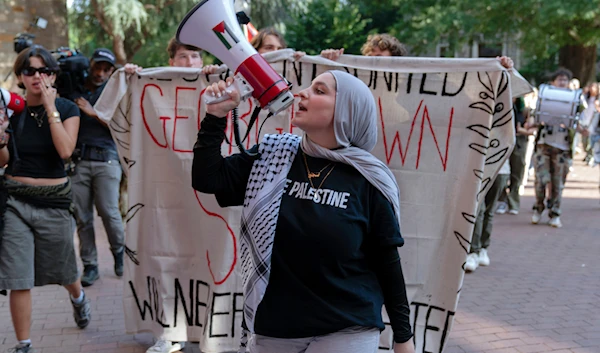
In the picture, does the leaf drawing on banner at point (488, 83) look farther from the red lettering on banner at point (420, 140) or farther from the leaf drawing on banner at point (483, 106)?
the red lettering on banner at point (420, 140)

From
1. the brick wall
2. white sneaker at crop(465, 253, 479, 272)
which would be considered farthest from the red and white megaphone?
the brick wall

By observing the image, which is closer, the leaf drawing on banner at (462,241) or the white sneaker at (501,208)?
the leaf drawing on banner at (462,241)

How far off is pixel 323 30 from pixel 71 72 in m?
13.7

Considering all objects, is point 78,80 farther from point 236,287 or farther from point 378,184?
point 378,184

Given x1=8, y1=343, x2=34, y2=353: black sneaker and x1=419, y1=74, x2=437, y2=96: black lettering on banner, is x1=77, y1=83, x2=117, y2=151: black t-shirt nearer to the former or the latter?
x1=8, y1=343, x2=34, y2=353: black sneaker

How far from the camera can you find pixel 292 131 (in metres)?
3.77

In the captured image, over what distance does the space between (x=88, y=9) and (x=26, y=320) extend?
45.2 ft

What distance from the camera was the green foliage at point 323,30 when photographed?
18.2 meters

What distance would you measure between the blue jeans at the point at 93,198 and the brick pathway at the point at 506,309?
39cm

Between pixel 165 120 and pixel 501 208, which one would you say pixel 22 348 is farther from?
pixel 501 208

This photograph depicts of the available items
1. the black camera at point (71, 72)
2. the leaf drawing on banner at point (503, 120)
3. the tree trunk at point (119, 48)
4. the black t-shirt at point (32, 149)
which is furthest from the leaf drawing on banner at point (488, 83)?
the tree trunk at point (119, 48)

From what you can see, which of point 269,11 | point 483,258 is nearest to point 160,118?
point 483,258

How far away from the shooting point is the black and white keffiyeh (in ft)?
7.66

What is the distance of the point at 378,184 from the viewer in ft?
7.61
